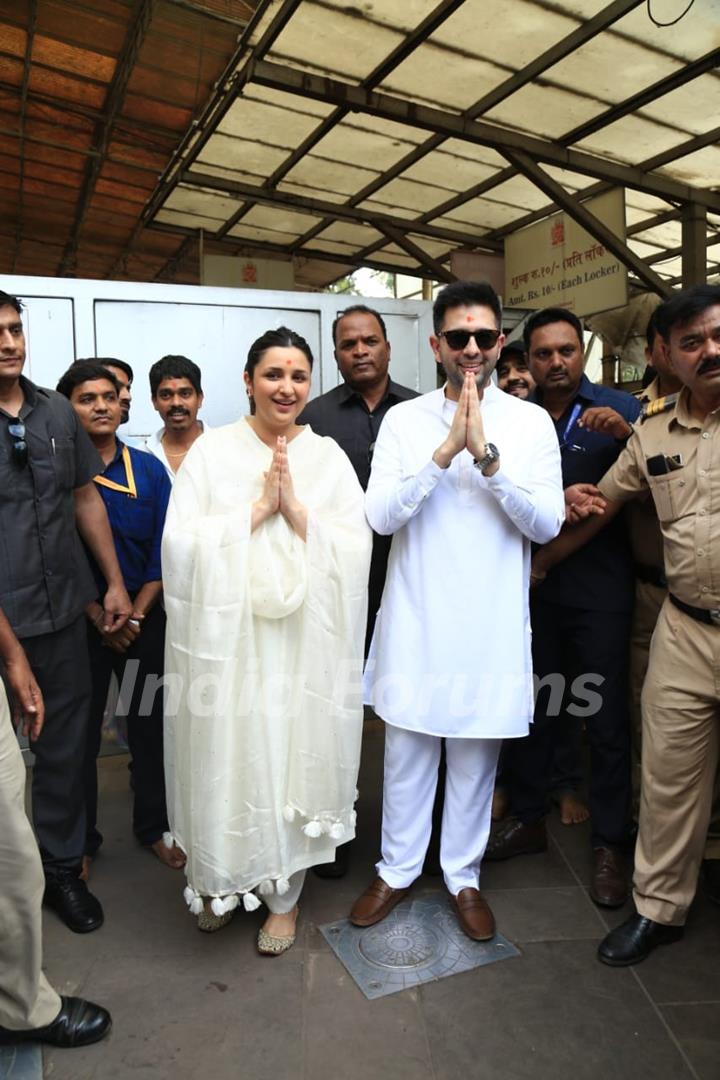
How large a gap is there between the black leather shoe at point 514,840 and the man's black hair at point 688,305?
194 centimetres

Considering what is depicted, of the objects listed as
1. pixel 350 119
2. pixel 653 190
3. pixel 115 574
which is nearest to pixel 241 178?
pixel 350 119

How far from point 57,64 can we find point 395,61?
6.98 feet

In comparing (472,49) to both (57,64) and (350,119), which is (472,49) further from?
(57,64)

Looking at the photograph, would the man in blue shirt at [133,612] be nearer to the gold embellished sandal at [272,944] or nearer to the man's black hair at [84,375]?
the man's black hair at [84,375]

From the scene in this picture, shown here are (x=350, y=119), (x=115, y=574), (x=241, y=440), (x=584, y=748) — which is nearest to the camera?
(x=241, y=440)

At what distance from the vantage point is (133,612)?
291cm

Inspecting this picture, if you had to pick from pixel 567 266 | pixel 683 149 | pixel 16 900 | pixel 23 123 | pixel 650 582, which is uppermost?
pixel 23 123

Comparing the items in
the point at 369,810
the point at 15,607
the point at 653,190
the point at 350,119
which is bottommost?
the point at 369,810

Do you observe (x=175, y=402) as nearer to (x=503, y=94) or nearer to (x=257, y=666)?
(x=257, y=666)

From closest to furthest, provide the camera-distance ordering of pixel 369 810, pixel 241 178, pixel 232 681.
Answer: pixel 232 681 → pixel 369 810 → pixel 241 178

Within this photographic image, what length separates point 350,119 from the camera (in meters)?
5.25

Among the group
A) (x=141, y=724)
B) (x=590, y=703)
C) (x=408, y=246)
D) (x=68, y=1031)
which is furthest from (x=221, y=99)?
(x=68, y=1031)

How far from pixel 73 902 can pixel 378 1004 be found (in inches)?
44.2

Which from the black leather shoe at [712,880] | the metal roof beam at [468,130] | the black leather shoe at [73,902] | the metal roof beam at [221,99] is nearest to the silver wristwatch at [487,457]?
the black leather shoe at [712,880]
